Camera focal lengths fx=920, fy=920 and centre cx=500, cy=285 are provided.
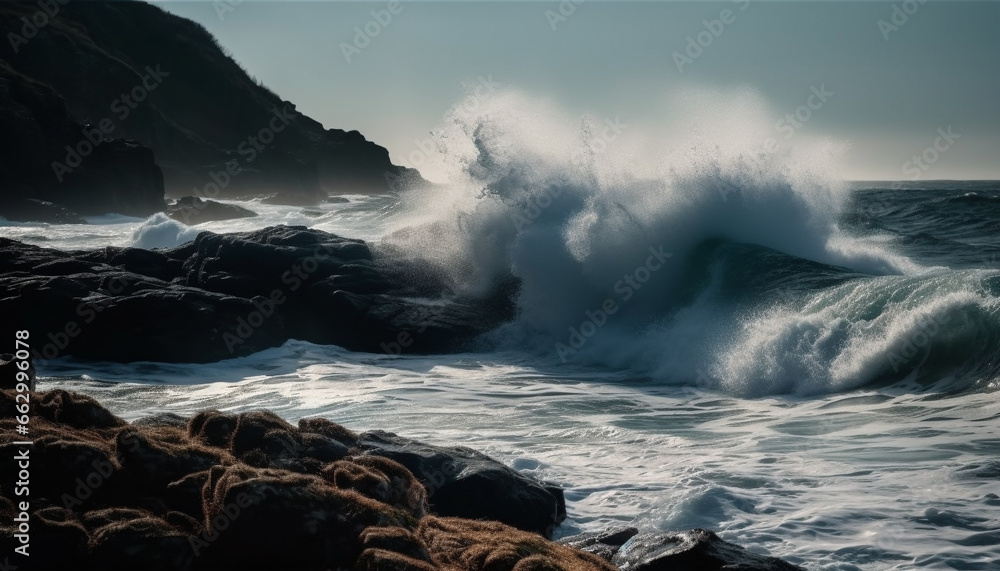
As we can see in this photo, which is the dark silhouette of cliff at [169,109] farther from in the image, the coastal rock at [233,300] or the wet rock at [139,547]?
the wet rock at [139,547]

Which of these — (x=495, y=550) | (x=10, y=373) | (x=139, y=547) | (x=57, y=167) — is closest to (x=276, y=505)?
(x=139, y=547)

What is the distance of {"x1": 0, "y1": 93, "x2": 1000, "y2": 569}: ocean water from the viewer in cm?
841

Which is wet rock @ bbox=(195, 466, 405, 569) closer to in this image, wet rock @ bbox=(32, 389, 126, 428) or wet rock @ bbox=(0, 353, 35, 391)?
wet rock @ bbox=(32, 389, 126, 428)

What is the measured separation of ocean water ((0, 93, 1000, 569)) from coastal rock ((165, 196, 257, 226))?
26.0m

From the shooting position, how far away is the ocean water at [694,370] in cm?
841

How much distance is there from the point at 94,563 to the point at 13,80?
170ft

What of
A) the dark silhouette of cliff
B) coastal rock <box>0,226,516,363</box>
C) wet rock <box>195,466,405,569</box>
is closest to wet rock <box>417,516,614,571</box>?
wet rock <box>195,466,405,569</box>

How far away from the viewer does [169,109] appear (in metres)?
76.9

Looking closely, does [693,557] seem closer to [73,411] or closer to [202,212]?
[73,411]

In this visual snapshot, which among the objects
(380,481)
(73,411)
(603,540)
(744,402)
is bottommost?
(603,540)

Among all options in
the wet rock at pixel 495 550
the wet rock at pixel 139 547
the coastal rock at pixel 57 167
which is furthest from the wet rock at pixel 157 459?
the coastal rock at pixel 57 167

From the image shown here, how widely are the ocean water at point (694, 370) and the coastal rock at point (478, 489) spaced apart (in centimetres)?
43

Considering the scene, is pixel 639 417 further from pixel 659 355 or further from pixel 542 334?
pixel 542 334

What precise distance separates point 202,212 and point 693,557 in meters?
45.6
